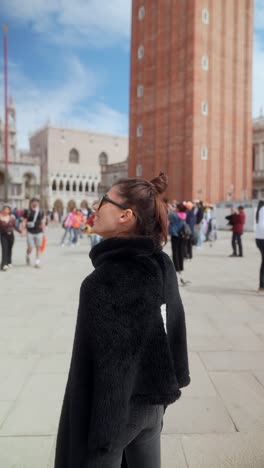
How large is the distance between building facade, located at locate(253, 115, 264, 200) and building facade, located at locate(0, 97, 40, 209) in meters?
33.2

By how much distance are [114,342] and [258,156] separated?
56.3 meters

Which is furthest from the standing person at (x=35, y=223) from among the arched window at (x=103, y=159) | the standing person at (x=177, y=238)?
the arched window at (x=103, y=159)

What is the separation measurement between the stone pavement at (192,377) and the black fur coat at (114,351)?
133 cm

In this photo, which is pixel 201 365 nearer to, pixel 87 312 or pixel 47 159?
pixel 87 312

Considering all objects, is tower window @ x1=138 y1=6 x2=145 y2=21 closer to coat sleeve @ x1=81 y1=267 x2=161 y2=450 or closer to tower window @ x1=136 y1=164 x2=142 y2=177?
tower window @ x1=136 y1=164 x2=142 y2=177

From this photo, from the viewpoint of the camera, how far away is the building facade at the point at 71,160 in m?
72.6

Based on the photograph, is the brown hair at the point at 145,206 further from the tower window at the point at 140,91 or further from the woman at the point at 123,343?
the tower window at the point at 140,91

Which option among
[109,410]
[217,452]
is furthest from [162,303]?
[217,452]

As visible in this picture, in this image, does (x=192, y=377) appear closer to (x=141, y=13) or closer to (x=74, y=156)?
(x=141, y=13)

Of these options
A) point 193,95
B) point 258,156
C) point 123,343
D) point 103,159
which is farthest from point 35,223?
point 103,159

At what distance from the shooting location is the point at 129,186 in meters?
1.61

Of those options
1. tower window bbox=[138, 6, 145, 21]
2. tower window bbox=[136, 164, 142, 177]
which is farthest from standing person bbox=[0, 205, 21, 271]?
tower window bbox=[138, 6, 145, 21]

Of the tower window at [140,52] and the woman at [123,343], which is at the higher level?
the tower window at [140,52]

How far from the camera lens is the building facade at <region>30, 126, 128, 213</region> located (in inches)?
2859
